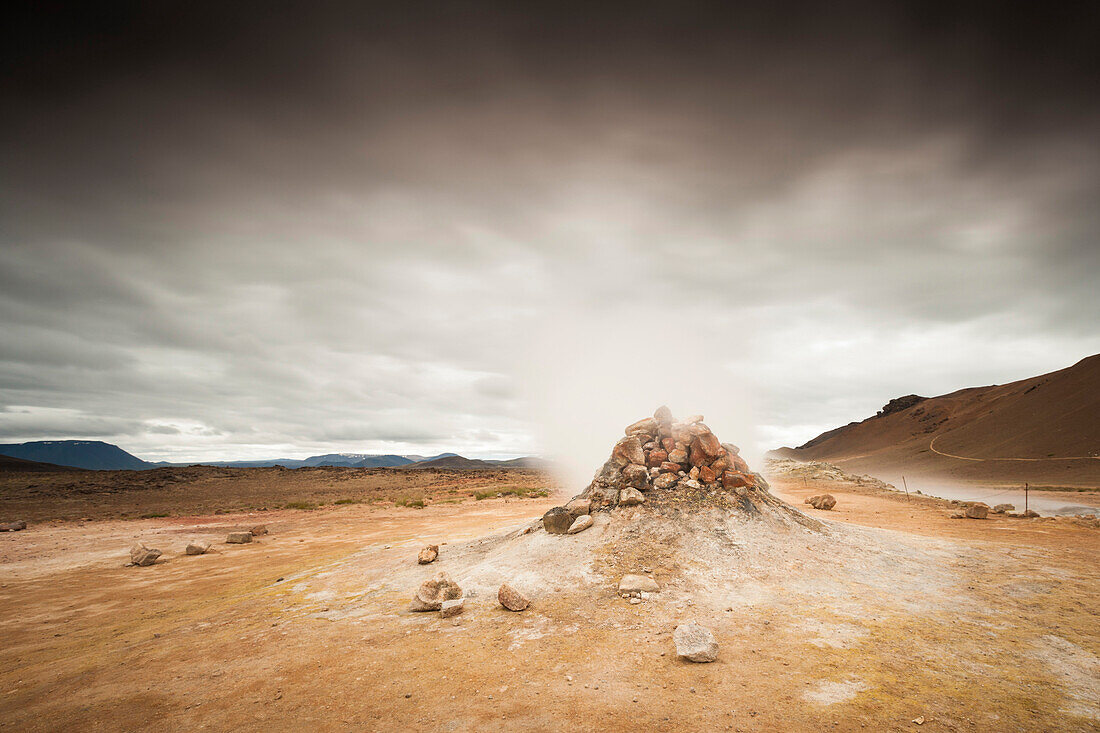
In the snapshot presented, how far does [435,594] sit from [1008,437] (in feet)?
311

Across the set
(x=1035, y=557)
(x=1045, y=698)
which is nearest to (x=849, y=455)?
(x=1035, y=557)

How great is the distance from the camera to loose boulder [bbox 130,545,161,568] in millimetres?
12805

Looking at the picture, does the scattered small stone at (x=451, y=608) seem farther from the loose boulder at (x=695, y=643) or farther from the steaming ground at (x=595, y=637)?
the loose boulder at (x=695, y=643)

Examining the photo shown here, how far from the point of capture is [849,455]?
118875mm

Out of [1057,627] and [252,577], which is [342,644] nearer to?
[252,577]

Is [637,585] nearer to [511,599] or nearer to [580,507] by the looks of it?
[511,599]

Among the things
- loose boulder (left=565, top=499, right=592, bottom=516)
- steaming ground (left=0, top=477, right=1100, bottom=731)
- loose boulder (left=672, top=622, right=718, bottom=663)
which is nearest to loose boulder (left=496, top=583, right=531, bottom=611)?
steaming ground (left=0, top=477, right=1100, bottom=731)

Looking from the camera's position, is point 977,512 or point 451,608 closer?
point 451,608

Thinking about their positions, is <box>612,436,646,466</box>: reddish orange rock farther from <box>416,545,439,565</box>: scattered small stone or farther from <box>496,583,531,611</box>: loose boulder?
<box>416,545,439,565</box>: scattered small stone

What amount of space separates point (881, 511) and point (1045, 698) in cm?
1895

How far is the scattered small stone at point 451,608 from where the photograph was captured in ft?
25.1

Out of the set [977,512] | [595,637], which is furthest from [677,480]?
[977,512]

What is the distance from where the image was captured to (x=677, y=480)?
10867 millimetres

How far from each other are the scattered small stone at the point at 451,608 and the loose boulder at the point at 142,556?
11.3 meters
